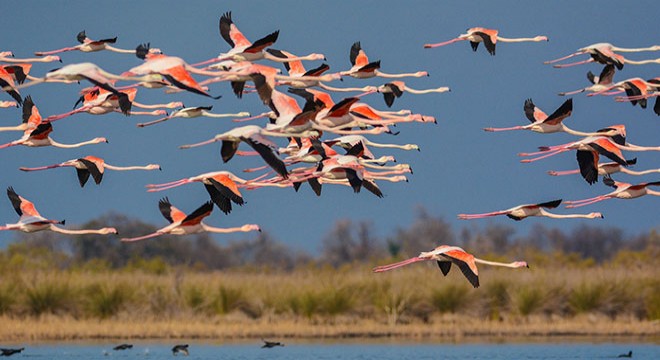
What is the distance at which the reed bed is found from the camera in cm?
2944

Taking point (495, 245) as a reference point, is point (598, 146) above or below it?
below

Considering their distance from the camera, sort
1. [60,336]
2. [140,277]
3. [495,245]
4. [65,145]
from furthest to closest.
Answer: [495,245] < [140,277] < [60,336] < [65,145]

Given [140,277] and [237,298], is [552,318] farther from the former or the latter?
[140,277]

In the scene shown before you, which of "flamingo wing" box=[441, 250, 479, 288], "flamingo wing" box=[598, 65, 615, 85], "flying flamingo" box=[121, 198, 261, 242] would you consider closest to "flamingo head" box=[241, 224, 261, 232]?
"flying flamingo" box=[121, 198, 261, 242]

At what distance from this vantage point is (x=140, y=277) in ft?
106

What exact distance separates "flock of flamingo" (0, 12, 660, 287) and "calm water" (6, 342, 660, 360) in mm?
4869

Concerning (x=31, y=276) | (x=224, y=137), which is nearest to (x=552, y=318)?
(x=31, y=276)

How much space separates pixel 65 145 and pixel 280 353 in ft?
22.7

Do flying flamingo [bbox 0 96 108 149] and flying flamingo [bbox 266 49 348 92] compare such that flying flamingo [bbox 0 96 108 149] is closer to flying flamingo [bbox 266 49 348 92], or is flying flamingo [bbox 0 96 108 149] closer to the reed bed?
flying flamingo [bbox 266 49 348 92]

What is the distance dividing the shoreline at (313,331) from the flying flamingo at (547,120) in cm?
960

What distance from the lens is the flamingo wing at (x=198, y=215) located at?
55.2ft

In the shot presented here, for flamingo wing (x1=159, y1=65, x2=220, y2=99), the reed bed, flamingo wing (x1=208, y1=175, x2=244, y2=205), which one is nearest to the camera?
flamingo wing (x1=159, y1=65, x2=220, y2=99)

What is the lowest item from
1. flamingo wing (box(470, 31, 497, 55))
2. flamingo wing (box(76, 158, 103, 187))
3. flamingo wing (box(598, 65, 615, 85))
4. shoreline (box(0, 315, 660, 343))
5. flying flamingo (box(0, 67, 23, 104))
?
shoreline (box(0, 315, 660, 343))

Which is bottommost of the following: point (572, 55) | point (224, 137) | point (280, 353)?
point (280, 353)
